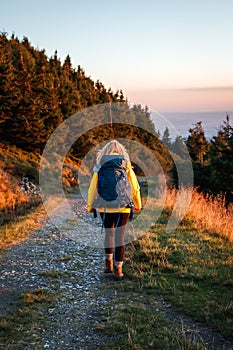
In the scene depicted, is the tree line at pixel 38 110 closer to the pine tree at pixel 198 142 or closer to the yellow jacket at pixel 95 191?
the pine tree at pixel 198 142

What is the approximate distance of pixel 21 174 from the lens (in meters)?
21.0

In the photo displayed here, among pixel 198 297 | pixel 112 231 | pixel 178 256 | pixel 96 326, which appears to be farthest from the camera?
pixel 178 256

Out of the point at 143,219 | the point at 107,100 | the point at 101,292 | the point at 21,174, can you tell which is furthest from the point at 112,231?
the point at 107,100

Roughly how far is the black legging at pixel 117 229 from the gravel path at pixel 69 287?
1.78 ft

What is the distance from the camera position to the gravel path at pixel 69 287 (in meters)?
4.15

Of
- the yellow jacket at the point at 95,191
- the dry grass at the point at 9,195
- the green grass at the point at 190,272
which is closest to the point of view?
the green grass at the point at 190,272

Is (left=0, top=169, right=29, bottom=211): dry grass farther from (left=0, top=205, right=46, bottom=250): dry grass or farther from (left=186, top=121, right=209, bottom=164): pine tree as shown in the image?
(left=186, top=121, right=209, bottom=164): pine tree

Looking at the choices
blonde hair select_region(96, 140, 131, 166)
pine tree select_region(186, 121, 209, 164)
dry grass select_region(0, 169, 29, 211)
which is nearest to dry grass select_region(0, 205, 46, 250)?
dry grass select_region(0, 169, 29, 211)

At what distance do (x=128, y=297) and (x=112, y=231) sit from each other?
1.30 m

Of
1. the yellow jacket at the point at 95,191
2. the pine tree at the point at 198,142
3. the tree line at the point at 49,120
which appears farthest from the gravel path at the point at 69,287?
the pine tree at the point at 198,142

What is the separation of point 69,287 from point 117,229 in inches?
52.0

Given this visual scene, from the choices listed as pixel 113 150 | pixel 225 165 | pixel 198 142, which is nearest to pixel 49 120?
pixel 225 165

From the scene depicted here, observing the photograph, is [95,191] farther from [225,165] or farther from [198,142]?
[198,142]

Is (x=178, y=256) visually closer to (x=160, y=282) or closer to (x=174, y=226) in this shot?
(x=160, y=282)
